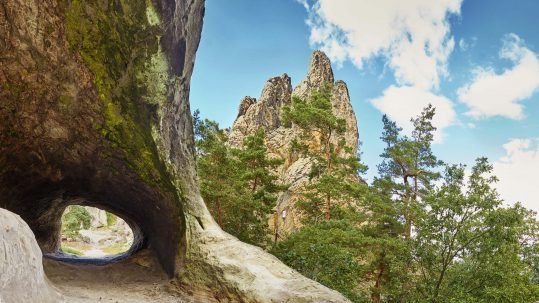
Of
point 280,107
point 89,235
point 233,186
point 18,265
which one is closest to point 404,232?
point 233,186

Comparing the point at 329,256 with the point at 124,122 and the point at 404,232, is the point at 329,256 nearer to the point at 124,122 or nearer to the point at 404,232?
the point at 404,232

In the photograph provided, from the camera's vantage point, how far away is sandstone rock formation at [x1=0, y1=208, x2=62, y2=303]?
4.00m

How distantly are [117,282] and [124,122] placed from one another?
579 cm

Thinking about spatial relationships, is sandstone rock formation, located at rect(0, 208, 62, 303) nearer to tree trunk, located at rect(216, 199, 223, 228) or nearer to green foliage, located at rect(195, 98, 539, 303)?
green foliage, located at rect(195, 98, 539, 303)

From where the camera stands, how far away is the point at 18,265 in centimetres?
443

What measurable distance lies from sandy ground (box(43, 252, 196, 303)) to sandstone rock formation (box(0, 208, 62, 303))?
3.15 metres

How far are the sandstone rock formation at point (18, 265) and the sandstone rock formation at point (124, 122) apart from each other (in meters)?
5.17

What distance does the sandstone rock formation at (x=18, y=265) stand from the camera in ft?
13.1

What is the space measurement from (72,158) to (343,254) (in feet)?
34.8

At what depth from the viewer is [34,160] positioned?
36.1 ft

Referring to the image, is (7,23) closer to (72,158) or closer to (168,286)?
(72,158)

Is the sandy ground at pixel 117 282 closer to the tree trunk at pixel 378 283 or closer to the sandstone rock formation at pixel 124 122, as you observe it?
the sandstone rock formation at pixel 124 122

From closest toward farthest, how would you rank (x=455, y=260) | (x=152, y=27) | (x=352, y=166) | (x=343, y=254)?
1. (x=152, y=27)
2. (x=343, y=254)
3. (x=455, y=260)
4. (x=352, y=166)

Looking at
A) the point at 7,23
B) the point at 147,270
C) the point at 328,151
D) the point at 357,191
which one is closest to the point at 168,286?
the point at 147,270
